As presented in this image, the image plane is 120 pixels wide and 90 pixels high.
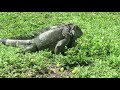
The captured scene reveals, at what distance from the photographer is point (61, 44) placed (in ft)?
28.2

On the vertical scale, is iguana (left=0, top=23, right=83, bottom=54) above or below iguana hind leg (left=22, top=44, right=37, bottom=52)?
above

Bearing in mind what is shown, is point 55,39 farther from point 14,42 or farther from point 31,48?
point 14,42

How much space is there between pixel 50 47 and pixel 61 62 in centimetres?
70

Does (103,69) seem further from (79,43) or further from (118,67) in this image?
(79,43)

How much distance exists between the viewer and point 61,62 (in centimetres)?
818

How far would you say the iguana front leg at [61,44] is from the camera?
28.2ft

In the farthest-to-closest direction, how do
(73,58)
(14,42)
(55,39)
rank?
(14,42), (55,39), (73,58)

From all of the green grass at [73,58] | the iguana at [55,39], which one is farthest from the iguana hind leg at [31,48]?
the green grass at [73,58]

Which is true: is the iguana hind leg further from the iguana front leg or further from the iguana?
the iguana front leg

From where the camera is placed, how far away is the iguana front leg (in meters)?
8.59

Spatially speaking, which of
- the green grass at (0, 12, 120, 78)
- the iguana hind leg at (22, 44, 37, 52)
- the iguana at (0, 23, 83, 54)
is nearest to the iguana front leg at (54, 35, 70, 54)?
the iguana at (0, 23, 83, 54)

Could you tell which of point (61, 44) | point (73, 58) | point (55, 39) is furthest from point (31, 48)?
point (73, 58)

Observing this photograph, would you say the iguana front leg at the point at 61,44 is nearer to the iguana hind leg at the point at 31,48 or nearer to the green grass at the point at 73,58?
the green grass at the point at 73,58
